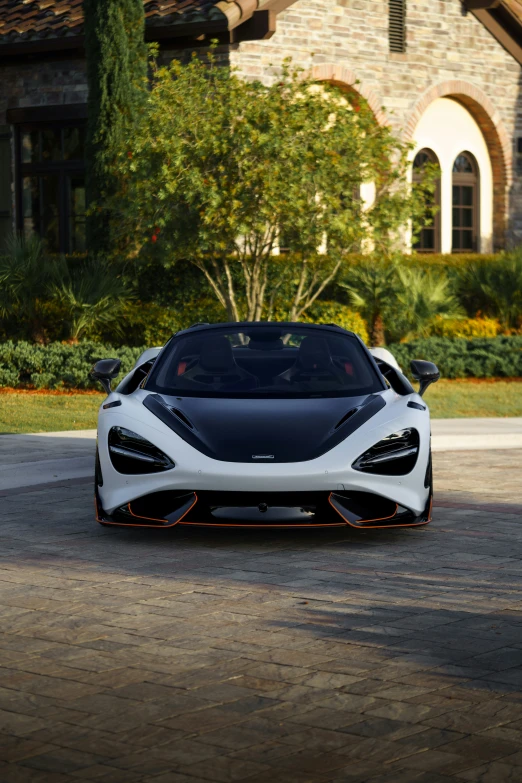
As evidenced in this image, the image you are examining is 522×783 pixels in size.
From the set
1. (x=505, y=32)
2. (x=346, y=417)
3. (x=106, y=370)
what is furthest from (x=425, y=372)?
(x=505, y=32)

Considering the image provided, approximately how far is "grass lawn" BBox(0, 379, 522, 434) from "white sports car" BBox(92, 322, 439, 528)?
5.99 m

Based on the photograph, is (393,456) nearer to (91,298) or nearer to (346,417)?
(346,417)

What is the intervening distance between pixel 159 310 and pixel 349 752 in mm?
16616

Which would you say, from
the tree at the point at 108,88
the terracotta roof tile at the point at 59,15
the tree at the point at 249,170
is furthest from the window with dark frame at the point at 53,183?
the tree at the point at 249,170

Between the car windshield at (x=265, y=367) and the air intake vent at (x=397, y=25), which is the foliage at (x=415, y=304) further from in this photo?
the car windshield at (x=265, y=367)

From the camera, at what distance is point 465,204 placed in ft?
90.7

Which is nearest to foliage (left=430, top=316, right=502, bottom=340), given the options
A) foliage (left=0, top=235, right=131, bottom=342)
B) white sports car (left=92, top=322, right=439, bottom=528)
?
foliage (left=0, top=235, right=131, bottom=342)

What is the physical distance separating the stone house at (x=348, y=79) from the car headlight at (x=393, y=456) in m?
13.6

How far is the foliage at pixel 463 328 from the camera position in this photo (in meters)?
23.0

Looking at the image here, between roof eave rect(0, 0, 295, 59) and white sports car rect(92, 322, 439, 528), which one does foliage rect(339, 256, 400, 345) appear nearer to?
roof eave rect(0, 0, 295, 59)

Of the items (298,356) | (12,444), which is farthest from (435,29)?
(298,356)

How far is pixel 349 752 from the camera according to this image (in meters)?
4.52

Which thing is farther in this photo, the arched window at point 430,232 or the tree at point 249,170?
the arched window at point 430,232

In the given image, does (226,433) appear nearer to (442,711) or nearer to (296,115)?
(442,711)
